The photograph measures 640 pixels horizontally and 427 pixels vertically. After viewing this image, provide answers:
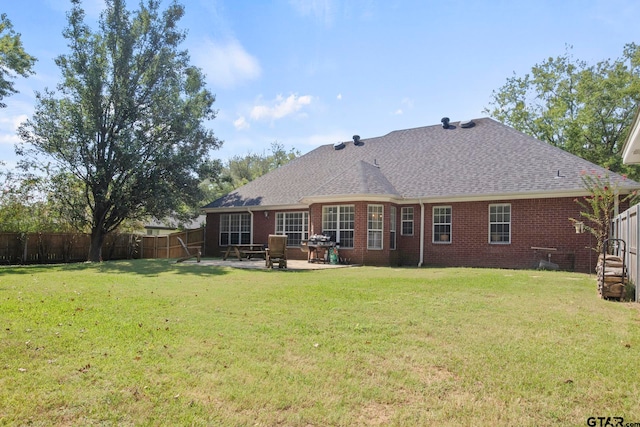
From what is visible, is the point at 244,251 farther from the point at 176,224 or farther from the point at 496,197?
the point at 176,224

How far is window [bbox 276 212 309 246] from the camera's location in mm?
20969

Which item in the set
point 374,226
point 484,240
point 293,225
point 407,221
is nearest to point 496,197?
point 484,240

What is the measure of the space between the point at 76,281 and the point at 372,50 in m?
11.7

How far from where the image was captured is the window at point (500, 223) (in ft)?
53.8

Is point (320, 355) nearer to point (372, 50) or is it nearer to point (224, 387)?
point (224, 387)

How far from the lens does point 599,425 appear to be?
121 inches

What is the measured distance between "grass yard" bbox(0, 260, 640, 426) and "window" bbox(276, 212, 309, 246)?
13130 mm

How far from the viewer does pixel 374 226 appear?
17547 millimetres

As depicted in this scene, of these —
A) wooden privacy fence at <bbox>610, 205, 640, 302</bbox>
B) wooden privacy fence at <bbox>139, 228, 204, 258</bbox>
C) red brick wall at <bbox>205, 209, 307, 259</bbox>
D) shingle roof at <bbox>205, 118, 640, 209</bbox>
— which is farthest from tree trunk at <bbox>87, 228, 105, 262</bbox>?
wooden privacy fence at <bbox>610, 205, 640, 302</bbox>

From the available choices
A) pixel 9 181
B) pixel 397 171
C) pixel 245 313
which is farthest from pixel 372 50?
pixel 9 181

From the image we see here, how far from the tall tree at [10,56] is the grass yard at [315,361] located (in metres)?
19.2

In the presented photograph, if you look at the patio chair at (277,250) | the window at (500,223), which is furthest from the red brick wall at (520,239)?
the patio chair at (277,250)

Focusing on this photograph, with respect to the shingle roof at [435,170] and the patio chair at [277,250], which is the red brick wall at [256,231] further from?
the patio chair at [277,250]

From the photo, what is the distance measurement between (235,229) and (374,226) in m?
9.47
